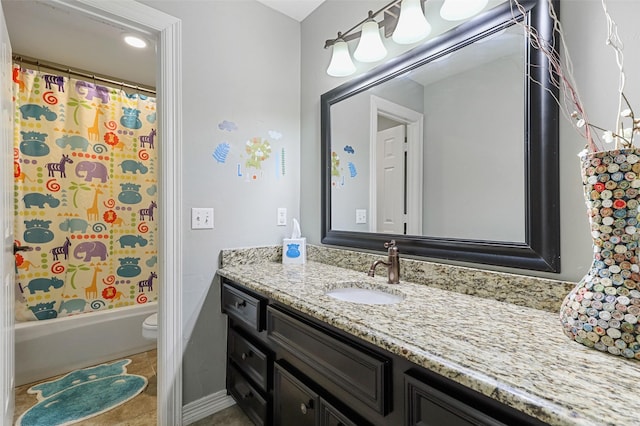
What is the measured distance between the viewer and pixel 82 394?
1856mm

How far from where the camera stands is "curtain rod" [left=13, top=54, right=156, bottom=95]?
2.16 m

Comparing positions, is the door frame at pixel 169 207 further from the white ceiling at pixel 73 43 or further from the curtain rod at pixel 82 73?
the curtain rod at pixel 82 73

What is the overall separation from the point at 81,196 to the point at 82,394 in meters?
1.43

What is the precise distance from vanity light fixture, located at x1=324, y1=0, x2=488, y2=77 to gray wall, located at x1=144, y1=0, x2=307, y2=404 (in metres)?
0.46

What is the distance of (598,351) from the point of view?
664 millimetres

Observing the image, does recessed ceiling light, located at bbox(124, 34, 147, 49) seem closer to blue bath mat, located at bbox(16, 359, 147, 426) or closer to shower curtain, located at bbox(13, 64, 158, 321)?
shower curtain, located at bbox(13, 64, 158, 321)

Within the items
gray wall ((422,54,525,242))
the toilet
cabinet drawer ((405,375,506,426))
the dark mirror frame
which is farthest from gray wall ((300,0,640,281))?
the toilet

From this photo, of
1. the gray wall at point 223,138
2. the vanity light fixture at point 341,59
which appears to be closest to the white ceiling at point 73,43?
the gray wall at point 223,138

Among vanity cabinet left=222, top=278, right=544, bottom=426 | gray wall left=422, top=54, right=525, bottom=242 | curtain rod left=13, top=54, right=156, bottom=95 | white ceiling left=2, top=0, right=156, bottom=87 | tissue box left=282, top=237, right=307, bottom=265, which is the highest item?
white ceiling left=2, top=0, right=156, bottom=87

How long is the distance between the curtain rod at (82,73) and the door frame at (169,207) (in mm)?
1345

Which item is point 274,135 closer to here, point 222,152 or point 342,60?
point 222,152

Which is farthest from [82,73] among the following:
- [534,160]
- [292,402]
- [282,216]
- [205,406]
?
[534,160]

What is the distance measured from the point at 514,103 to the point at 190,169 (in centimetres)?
151

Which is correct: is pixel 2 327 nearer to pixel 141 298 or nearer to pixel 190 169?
pixel 190 169
